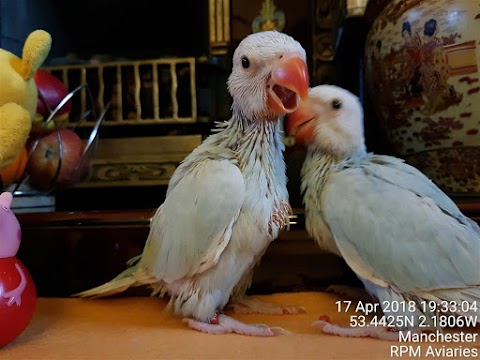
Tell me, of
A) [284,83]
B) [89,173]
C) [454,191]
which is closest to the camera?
[284,83]

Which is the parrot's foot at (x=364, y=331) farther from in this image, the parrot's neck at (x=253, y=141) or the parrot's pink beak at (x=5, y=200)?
the parrot's pink beak at (x=5, y=200)

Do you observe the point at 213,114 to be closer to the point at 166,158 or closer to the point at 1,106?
the point at 166,158

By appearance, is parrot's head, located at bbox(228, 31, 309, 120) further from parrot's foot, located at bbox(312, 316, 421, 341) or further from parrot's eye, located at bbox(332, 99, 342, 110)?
parrot's foot, located at bbox(312, 316, 421, 341)

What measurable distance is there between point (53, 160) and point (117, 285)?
0.25m

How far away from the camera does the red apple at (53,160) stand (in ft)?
2.02

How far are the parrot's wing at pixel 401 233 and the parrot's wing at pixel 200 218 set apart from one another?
10 centimetres

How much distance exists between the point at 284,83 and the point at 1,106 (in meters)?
0.27

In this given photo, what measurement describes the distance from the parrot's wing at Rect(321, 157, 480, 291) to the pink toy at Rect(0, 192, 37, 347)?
274 millimetres

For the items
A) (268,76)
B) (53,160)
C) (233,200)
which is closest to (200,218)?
(233,200)

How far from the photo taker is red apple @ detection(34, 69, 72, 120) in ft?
2.02

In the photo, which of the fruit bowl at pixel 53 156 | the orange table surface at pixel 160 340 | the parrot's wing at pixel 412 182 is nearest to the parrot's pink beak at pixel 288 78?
the parrot's wing at pixel 412 182

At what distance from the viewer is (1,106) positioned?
44 cm

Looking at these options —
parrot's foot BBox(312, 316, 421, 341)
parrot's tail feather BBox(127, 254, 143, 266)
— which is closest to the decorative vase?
parrot's foot BBox(312, 316, 421, 341)

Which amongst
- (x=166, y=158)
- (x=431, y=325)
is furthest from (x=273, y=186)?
(x=166, y=158)
